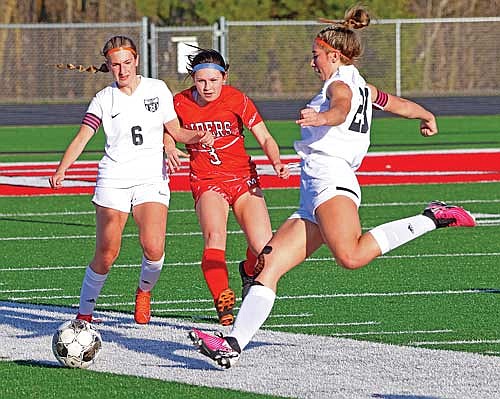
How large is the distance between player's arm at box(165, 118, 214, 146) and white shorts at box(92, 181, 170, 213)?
0.32m

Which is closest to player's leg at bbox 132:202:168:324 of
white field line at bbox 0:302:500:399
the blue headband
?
white field line at bbox 0:302:500:399

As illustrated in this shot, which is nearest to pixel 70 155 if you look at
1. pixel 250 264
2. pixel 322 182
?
pixel 250 264

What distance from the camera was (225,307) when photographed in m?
9.20

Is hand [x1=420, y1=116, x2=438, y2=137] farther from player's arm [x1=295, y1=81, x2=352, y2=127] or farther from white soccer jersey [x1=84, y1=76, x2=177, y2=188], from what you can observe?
Answer: white soccer jersey [x1=84, y1=76, x2=177, y2=188]

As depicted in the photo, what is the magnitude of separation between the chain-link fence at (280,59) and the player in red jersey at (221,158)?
3072cm

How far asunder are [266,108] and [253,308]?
2969 centimetres

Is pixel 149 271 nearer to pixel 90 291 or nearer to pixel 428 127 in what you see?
pixel 90 291

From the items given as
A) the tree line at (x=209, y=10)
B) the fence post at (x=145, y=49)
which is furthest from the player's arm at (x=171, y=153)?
the tree line at (x=209, y=10)

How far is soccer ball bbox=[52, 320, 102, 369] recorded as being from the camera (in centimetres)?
803

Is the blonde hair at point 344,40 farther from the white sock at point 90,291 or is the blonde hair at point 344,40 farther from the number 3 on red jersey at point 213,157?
the white sock at point 90,291

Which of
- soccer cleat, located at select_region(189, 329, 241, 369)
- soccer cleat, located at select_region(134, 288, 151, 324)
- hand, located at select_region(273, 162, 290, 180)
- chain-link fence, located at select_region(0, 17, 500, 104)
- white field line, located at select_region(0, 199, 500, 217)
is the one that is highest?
hand, located at select_region(273, 162, 290, 180)

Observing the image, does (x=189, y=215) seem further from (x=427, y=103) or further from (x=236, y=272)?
(x=427, y=103)

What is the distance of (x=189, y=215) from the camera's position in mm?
15914

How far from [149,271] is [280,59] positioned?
32.4 m
